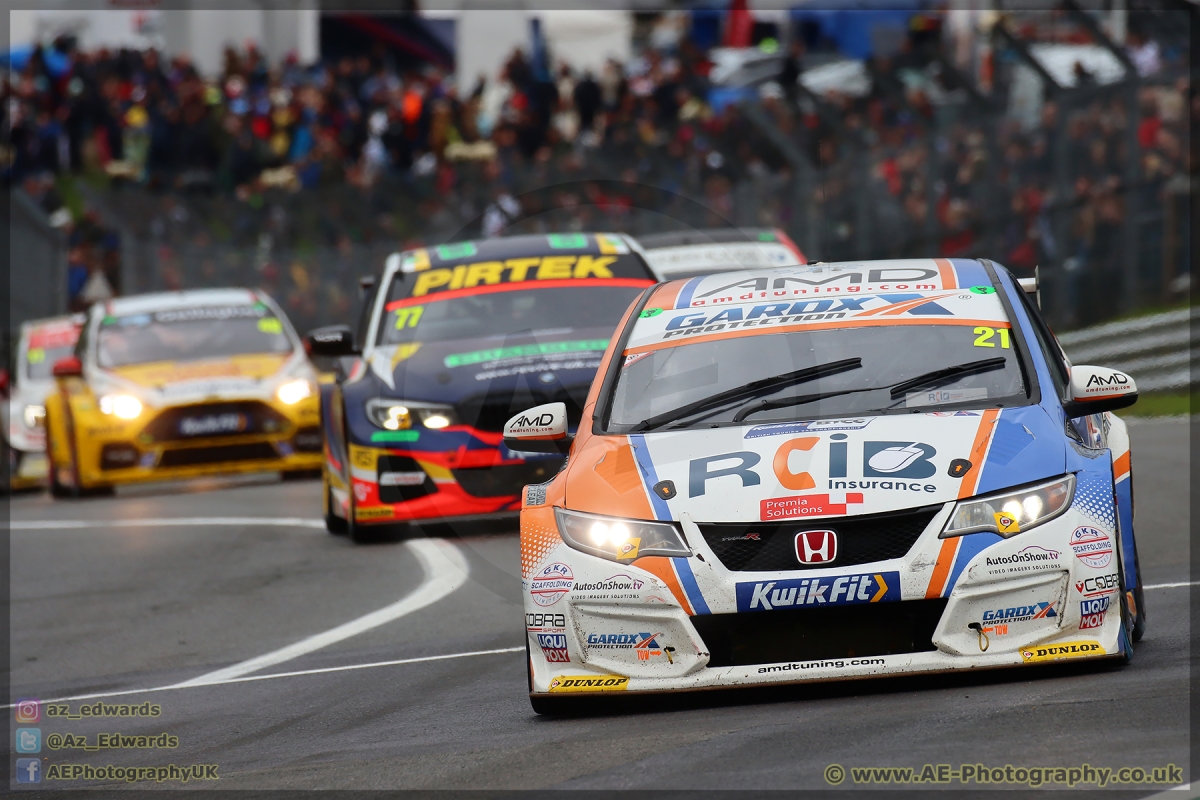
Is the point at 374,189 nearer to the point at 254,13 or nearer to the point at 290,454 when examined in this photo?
the point at 290,454

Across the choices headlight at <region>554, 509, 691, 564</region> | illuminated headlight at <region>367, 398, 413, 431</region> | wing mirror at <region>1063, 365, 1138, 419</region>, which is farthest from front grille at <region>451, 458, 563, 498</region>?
wing mirror at <region>1063, 365, 1138, 419</region>

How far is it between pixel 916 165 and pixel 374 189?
800cm

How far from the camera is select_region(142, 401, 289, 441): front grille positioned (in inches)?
593

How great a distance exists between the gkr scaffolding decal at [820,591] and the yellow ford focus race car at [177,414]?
9.97 meters

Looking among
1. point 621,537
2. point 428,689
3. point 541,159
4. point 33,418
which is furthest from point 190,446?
point 621,537

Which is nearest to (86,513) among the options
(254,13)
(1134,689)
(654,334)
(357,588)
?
(357,588)

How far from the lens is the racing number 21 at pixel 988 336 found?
21.9 ft

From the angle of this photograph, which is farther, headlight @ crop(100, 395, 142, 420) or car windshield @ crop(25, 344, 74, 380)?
car windshield @ crop(25, 344, 74, 380)

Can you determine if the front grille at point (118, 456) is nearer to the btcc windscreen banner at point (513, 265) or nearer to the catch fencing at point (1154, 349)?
the btcc windscreen banner at point (513, 265)

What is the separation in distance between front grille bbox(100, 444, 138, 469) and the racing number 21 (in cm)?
994

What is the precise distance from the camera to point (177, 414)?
49.6 ft

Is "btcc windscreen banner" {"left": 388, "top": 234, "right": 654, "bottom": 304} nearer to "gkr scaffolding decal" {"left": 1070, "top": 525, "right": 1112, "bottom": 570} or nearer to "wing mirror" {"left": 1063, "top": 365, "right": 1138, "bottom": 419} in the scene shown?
"wing mirror" {"left": 1063, "top": 365, "right": 1138, "bottom": 419}

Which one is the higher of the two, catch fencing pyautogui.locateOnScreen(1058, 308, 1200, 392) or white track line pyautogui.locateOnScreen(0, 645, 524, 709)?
white track line pyautogui.locateOnScreen(0, 645, 524, 709)

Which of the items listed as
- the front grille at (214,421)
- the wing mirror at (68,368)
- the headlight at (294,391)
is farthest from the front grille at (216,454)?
A: the wing mirror at (68,368)
